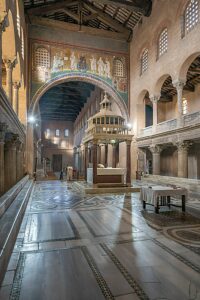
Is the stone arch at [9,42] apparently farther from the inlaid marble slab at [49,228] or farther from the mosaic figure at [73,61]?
the mosaic figure at [73,61]

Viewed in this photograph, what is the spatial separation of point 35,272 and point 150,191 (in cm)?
459

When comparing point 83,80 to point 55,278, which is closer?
point 55,278

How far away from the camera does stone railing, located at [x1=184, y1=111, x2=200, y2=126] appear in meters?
12.7

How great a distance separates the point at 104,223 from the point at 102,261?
6.97ft

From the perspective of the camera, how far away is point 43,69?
1833 centimetres

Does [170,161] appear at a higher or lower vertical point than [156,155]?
lower

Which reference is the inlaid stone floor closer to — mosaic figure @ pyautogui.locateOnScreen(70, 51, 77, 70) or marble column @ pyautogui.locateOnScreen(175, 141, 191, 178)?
marble column @ pyautogui.locateOnScreen(175, 141, 191, 178)

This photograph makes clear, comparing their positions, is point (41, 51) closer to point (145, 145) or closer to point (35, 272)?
point (145, 145)

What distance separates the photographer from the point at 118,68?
67.2 ft

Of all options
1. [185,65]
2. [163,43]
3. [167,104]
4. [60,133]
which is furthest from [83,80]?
[60,133]

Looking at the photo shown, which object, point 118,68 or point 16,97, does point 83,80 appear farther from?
point 16,97

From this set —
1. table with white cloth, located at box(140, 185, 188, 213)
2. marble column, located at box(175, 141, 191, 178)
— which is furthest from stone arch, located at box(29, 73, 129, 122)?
table with white cloth, located at box(140, 185, 188, 213)

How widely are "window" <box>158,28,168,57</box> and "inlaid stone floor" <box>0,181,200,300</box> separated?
1404 centimetres

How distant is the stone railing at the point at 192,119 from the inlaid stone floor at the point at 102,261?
8848 mm
